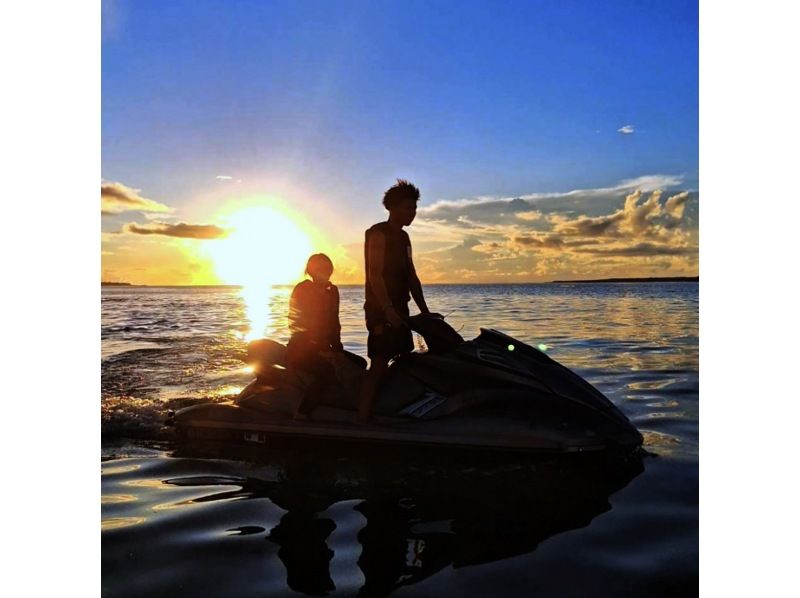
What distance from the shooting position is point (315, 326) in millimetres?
5367

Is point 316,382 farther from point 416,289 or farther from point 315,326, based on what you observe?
point 416,289

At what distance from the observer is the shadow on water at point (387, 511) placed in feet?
10.6

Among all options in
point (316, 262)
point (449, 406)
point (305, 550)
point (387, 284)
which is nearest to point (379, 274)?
point (387, 284)

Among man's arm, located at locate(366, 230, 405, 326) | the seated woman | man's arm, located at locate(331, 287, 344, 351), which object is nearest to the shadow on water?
the seated woman

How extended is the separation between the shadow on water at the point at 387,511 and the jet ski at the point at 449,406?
0.52ft

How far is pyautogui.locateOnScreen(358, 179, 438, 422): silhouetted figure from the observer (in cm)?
487

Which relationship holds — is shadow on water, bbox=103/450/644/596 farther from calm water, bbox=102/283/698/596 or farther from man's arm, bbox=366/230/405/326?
man's arm, bbox=366/230/405/326

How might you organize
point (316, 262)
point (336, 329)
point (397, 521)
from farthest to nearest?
1. point (336, 329)
2. point (316, 262)
3. point (397, 521)

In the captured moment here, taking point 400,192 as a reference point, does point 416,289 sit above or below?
below

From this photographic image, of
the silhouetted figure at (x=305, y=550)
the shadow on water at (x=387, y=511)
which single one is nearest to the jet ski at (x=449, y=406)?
the shadow on water at (x=387, y=511)

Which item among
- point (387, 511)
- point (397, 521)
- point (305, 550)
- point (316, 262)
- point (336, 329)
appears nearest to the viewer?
point (305, 550)

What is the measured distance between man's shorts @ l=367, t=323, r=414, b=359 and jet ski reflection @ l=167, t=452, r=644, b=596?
752mm

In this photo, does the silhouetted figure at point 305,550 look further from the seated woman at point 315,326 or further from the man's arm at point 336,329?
the man's arm at point 336,329
